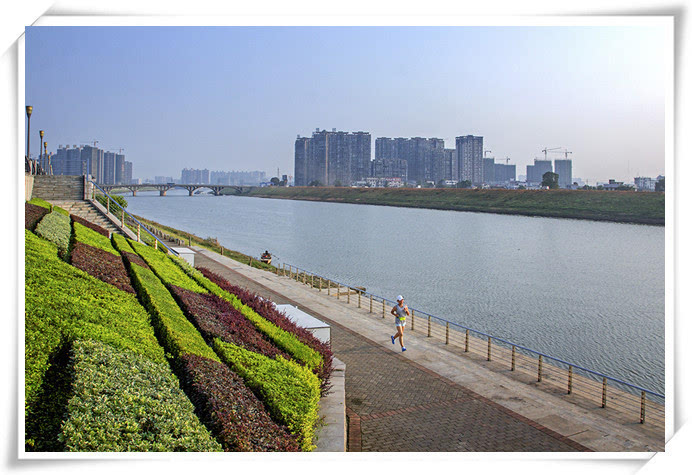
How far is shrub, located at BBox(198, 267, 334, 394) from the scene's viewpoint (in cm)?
676

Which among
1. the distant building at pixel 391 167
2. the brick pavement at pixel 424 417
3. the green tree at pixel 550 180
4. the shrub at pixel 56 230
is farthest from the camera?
the distant building at pixel 391 167

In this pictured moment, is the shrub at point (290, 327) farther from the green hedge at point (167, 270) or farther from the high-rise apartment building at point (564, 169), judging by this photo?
the high-rise apartment building at point (564, 169)

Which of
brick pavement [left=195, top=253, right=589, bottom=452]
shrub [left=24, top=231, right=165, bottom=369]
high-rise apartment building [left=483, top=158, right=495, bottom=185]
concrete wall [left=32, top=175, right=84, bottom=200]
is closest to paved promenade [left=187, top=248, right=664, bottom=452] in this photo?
brick pavement [left=195, top=253, right=589, bottom=452]

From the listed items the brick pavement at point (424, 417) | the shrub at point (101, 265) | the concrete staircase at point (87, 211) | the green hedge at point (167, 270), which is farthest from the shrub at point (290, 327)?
the concrete staircase at point (87, 211)

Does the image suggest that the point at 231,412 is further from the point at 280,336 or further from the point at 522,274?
the point at 522,274

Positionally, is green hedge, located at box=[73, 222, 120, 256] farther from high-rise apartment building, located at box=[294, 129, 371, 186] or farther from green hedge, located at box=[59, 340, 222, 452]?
high-rise apartment building, located at box=[294, 129, 371, 186]

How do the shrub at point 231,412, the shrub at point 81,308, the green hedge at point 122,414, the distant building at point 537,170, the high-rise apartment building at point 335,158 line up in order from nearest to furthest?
the green hedge at point 122,414, the shrub at point 231,412, the shrub at point 81,308, the high-rise apartment building at point 335,158, the distant building at point 537,170

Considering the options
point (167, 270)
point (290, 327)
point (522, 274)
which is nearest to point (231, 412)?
point (290, 327)

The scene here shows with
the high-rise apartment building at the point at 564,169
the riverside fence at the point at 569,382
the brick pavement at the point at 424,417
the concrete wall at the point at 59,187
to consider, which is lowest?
the riverside fence at the point at 569,382

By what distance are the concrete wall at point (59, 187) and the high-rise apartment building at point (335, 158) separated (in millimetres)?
117020

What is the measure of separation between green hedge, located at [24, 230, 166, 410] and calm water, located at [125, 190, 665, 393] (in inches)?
415

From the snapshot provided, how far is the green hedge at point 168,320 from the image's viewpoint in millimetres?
5852
